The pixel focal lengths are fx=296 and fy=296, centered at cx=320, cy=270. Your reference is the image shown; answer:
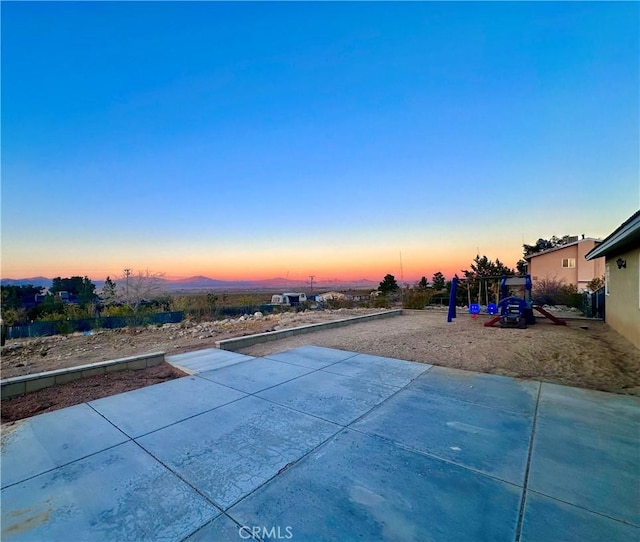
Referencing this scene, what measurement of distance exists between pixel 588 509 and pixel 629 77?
1052cm

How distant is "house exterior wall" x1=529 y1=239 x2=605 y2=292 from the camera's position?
68.4 feet

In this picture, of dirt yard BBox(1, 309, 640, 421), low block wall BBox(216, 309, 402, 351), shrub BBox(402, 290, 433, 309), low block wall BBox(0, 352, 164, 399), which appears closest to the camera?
low block wall BBox(0, 352, 164, 399)

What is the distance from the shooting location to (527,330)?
8.46 metres

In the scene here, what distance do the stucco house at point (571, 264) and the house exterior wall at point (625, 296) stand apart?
528 inches

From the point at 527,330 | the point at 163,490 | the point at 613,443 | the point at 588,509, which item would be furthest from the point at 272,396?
the point at 527,330

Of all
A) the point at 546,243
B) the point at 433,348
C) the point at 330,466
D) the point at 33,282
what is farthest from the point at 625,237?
the point at 546,243

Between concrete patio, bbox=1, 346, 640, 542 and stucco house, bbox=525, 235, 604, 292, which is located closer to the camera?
concrete patio, bbox=1, 346, 640, 542

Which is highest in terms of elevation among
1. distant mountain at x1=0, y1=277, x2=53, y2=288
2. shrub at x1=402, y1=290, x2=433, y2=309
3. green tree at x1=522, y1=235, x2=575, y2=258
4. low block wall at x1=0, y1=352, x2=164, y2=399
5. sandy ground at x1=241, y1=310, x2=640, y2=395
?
green tree at x1=522, y1=235, x2=575, y2=258

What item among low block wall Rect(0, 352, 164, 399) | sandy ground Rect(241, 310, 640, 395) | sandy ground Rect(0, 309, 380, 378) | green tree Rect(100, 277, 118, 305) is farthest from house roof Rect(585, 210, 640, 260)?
green tree Rect(100, 277, 118, 305)

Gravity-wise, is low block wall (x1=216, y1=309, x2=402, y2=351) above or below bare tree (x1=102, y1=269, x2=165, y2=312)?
below

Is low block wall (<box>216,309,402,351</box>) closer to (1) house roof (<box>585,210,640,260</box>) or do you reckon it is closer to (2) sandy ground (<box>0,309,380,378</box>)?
(2) sandy ground (<box>0,309,380,378</box>)

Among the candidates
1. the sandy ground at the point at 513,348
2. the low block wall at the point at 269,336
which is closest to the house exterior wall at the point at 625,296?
the sandy ground at the point at 513,348

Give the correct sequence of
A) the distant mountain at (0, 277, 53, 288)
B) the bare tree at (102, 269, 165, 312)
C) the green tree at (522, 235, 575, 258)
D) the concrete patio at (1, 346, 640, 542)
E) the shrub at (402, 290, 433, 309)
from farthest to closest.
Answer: the green tree at (522, 235, 575, 258) < the distant mountain at (0, 277, 53, 288) < the bare tree at (102, 269, 165, 312) < the shrub at (402, 290, 433, 309) < the concrete patio at (1, 346, 640, 542)

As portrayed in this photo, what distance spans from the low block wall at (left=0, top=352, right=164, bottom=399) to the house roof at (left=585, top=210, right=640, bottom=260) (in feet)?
26.5
